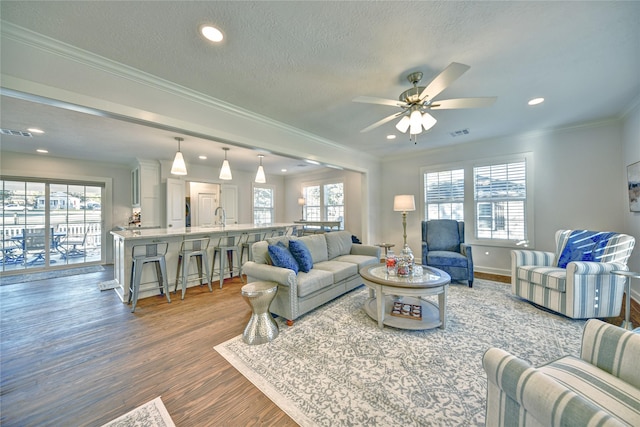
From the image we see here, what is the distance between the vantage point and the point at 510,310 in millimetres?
2871

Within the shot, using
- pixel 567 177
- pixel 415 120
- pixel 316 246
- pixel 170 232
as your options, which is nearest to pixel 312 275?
pixel 316 246

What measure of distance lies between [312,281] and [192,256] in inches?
93.3

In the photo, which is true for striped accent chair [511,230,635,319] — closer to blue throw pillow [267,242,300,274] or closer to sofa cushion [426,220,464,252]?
sofa cushion [426,220,464,252]

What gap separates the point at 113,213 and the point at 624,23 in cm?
A: 902

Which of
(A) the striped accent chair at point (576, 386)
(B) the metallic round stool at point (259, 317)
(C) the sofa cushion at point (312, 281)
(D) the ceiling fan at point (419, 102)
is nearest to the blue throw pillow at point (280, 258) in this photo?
(C) the sofa cushion at point (312, 281)

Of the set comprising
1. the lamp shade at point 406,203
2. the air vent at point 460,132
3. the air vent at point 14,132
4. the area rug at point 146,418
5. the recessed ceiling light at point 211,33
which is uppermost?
the air vent at point 460,132

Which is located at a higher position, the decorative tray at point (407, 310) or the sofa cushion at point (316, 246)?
the sofa cushion at point (316, 246)

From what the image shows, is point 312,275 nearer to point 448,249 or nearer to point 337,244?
point 337,244

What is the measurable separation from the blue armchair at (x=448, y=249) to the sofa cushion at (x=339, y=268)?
1.40 metres

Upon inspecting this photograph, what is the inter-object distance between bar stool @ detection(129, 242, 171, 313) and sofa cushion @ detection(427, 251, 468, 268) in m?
4.15

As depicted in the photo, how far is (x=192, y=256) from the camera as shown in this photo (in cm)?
A: 387

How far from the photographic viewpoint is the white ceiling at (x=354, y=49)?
1.60m

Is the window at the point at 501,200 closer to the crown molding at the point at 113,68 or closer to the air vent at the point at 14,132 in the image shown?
the crown molding at the point at 113,68

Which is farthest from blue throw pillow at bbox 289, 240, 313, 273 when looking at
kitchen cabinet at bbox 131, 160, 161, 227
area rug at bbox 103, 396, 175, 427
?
kitchen cabinet at bbox 131, 160, 161, 227
